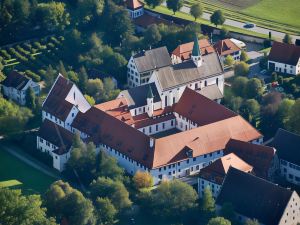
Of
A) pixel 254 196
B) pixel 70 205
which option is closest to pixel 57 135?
pixel 70 205

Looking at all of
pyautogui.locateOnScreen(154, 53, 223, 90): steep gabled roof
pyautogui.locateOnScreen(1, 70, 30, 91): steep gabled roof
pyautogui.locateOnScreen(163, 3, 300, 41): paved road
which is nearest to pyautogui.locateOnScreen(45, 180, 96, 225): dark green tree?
pyautogui.locateOnScreen(154, 53, 223, 90): steep gabled roof

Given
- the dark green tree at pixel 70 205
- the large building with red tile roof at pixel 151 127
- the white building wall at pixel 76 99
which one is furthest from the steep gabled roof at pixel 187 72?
the dark green tree at pixel 70 205

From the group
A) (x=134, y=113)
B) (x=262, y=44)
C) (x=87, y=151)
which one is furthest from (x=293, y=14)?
(x=87, y=151)

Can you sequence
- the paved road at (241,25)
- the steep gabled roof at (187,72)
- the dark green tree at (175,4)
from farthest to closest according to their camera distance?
the dark green tree at (175,4)
the paved road at (241,25)
the steep gabled roof at (187,72)

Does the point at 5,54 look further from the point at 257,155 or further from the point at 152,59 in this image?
the point at 257,155

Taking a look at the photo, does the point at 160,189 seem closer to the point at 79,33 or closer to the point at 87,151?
the point at 87,151

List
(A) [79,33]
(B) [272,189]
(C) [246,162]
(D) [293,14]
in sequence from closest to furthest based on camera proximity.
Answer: (B) [272,189] < (C) [246,162] < (A) [79,33] < (D) [293,14]

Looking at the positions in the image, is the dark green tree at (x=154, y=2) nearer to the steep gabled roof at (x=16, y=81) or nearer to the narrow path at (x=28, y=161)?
the steep gabled roof at (x=16, y=81)
